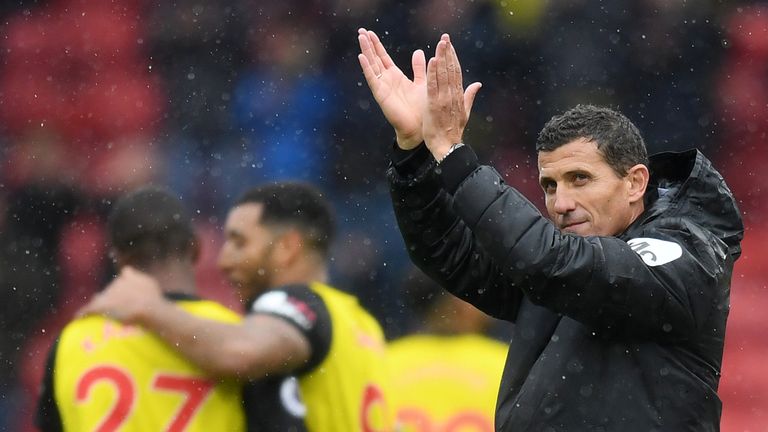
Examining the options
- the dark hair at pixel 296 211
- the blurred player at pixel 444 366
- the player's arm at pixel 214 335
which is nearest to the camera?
the player's arm at pixel 214 335

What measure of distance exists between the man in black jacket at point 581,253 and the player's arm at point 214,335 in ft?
2.81

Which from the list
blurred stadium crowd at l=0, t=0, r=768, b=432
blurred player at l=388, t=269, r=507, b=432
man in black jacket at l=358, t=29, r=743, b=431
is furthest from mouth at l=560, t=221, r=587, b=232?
blurred stadium crowd at l=0, t=0, r=768, b=432

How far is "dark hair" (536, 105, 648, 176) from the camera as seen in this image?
2.16m

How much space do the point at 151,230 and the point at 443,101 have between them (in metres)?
1.57

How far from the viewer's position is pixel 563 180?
2145mm

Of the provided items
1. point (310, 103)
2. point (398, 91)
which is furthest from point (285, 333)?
point (310, 103)

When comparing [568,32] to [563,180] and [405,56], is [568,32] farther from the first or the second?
[563,180]

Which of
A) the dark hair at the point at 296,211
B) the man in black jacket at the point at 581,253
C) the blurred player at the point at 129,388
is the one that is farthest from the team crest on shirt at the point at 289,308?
the man in black jacket at the point at 581,253

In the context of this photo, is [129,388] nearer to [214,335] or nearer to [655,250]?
[214,335]

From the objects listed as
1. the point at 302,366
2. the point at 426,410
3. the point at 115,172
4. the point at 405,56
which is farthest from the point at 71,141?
the point at 302,366

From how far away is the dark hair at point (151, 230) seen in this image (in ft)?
10.8

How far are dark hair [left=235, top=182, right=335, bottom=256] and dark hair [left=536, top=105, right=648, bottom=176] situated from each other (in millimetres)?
1467

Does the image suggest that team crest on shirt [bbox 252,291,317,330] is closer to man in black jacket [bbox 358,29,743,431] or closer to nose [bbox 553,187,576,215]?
man in black jacket [bbox 358,29,743,431]

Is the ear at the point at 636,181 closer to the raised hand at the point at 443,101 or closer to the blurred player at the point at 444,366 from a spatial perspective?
the raised hand at the point at 443,101
